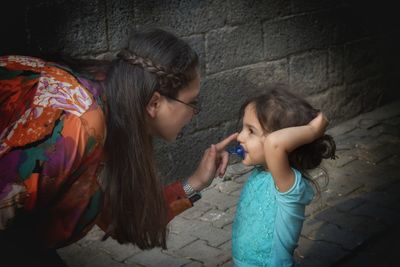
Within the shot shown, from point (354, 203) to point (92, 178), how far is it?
7.09 feet

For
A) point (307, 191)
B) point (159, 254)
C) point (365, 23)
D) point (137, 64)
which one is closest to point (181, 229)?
point (159, 254)

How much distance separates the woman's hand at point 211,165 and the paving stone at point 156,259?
713 millimetres

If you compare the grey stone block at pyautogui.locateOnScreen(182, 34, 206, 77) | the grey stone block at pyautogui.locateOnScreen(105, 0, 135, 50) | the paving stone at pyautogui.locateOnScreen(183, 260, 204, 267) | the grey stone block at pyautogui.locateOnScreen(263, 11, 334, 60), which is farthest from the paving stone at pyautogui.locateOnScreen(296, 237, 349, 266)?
the grey stone block at pyautogui.locateOnScreen(263, 11, 334, 60)

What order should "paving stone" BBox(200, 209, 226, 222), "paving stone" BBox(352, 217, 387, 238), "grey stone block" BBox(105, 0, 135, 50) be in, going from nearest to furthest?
"paving stone" BBox(352, 217, 387, 238)
"grey stone block" BBox(105, 0, 135, 50)
"paving stone" BBox(200, 209, 226, 222)

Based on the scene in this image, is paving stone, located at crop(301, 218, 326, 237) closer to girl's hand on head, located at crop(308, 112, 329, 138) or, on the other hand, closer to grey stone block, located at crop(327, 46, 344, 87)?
girl's hand on head, located at crop(308, 112, 329, 138)

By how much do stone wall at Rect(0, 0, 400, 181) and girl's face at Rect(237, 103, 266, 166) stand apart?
4.68ft

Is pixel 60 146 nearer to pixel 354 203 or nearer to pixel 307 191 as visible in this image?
pixel 307 191

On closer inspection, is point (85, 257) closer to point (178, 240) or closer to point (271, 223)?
point (178, 240)

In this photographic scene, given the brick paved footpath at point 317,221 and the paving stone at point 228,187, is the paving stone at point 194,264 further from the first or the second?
→ the paving stone at point 228,187

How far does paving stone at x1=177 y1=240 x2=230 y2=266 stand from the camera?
11.1 ft

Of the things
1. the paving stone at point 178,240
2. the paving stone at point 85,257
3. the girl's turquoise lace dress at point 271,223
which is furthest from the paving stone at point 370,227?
the paving stone at point 85,257

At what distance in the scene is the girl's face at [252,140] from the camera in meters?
2.61

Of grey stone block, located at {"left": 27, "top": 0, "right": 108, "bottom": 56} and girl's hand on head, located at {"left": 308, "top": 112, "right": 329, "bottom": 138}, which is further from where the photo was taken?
grey stone block, located at {"left": 27, "top": 0, "right": 108, "bottom": 56}

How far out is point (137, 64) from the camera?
96.0 inches
